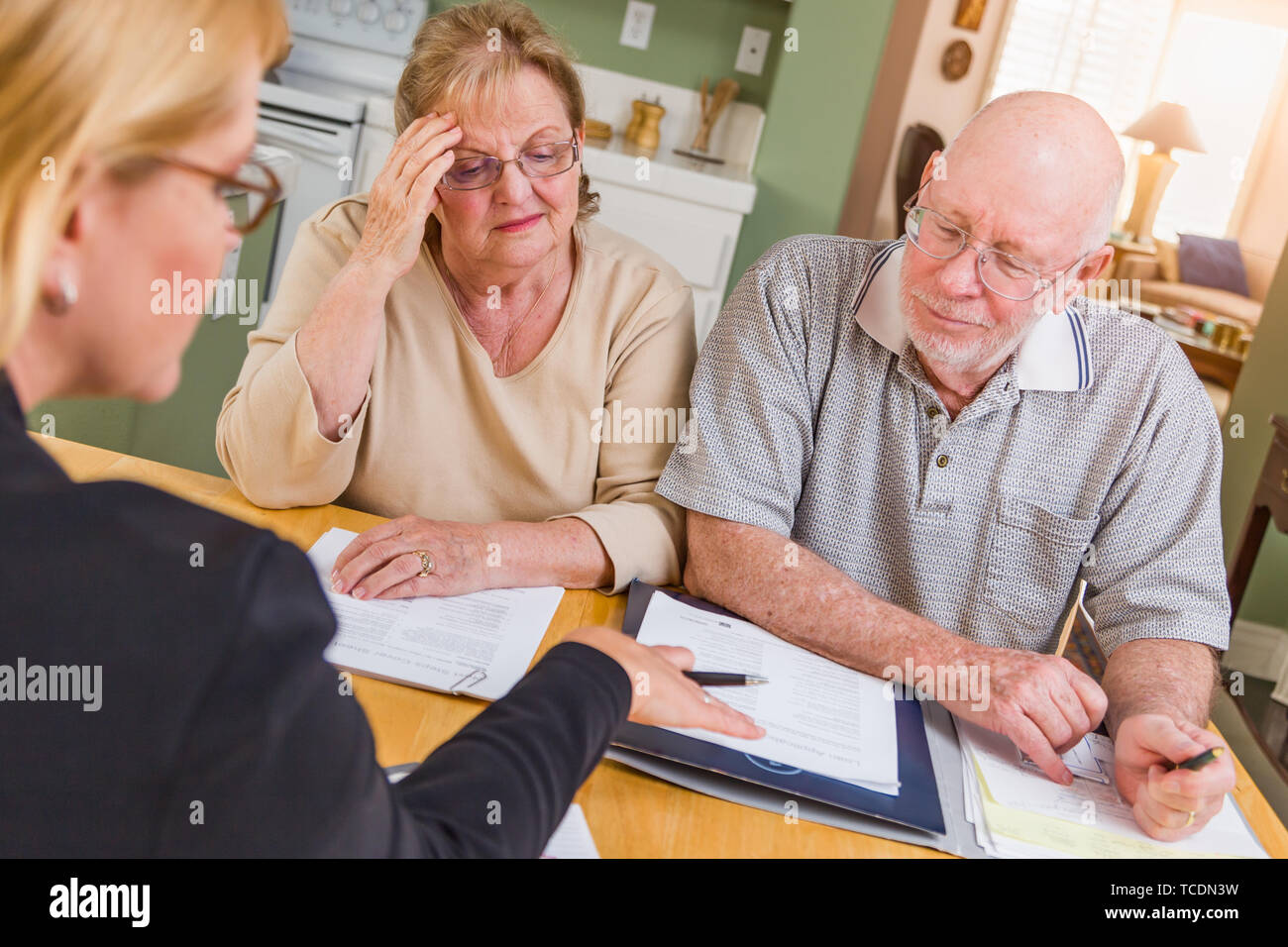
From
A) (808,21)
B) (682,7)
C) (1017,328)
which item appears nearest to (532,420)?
(1017,328)

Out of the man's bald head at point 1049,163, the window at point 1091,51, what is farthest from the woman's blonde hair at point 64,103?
the window at point 1091,51

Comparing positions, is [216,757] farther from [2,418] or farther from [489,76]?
[489,76]

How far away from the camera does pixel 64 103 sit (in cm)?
45

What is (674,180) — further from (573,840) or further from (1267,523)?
(573,840)

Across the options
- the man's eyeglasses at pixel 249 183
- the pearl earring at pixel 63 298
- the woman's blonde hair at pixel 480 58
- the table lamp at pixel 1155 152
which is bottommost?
the pearl earring at pixel 63 298

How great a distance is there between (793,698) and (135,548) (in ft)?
2.24

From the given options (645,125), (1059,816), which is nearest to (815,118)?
(645,125)

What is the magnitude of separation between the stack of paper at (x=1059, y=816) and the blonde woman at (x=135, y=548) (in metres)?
0.59

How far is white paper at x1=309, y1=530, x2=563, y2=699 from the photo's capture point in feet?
3.11

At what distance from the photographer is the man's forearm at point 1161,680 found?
110cm

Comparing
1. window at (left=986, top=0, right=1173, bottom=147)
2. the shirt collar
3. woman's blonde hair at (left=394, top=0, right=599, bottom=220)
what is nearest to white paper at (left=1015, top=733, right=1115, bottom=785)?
the shirt collar

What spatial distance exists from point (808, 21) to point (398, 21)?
1.30m

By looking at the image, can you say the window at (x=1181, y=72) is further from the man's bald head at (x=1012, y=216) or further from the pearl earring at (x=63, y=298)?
the pearl earring at (x=63, y=298)

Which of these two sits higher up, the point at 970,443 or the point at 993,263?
the point at 993,263
